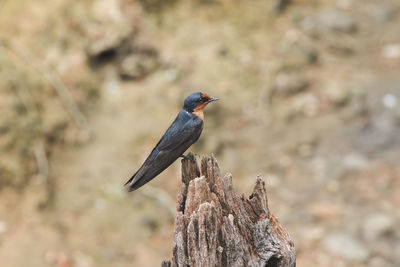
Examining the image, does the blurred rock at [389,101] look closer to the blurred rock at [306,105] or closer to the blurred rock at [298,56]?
the blurred rock at [306,105]

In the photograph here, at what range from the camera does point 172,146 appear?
495 centimetres

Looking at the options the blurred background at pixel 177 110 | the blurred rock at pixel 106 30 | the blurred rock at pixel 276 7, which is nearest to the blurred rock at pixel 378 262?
A: the blurred background at pixel 177 110

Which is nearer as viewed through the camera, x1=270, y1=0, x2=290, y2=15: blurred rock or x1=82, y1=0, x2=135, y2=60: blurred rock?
x1=82, y1=0, x2=135, y2=60: blurred rock

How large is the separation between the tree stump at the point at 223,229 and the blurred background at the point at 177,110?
4.01 metres

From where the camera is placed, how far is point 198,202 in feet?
12.0

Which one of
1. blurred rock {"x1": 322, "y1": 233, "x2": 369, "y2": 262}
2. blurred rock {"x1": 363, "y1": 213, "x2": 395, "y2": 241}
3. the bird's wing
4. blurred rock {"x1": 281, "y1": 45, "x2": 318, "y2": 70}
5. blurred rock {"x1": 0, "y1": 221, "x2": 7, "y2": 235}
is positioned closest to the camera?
the bird's wing

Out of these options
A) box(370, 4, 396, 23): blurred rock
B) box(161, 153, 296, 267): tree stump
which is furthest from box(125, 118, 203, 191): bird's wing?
box(370, 4, 396, 23): blurred rock

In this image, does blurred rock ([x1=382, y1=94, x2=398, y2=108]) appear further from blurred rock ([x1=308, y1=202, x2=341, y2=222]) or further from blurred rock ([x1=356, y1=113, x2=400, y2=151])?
blurred rock ([x1=308, y1=202, x2=341, y2=222])

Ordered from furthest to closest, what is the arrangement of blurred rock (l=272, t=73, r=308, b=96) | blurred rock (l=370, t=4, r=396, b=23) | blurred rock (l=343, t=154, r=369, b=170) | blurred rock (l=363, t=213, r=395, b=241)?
blurred rock (l=370, t=4, r=396, b=23) < blurred rock (l=272, t=73, r=308, b=96) < blurred rock (l=343, t=154, r=369, b=170) < blurred rock (l=363, t=213, r=395, b=241)

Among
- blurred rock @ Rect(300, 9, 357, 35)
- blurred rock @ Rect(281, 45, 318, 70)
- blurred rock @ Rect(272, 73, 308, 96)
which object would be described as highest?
blurred rock @ Rect(300, 9, 357, 35)

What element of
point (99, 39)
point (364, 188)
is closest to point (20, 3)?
point (99, 39)

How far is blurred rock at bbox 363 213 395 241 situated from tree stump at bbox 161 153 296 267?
14.0 ft

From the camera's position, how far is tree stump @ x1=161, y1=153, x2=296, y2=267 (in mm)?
3500

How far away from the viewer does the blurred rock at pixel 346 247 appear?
7383mm
